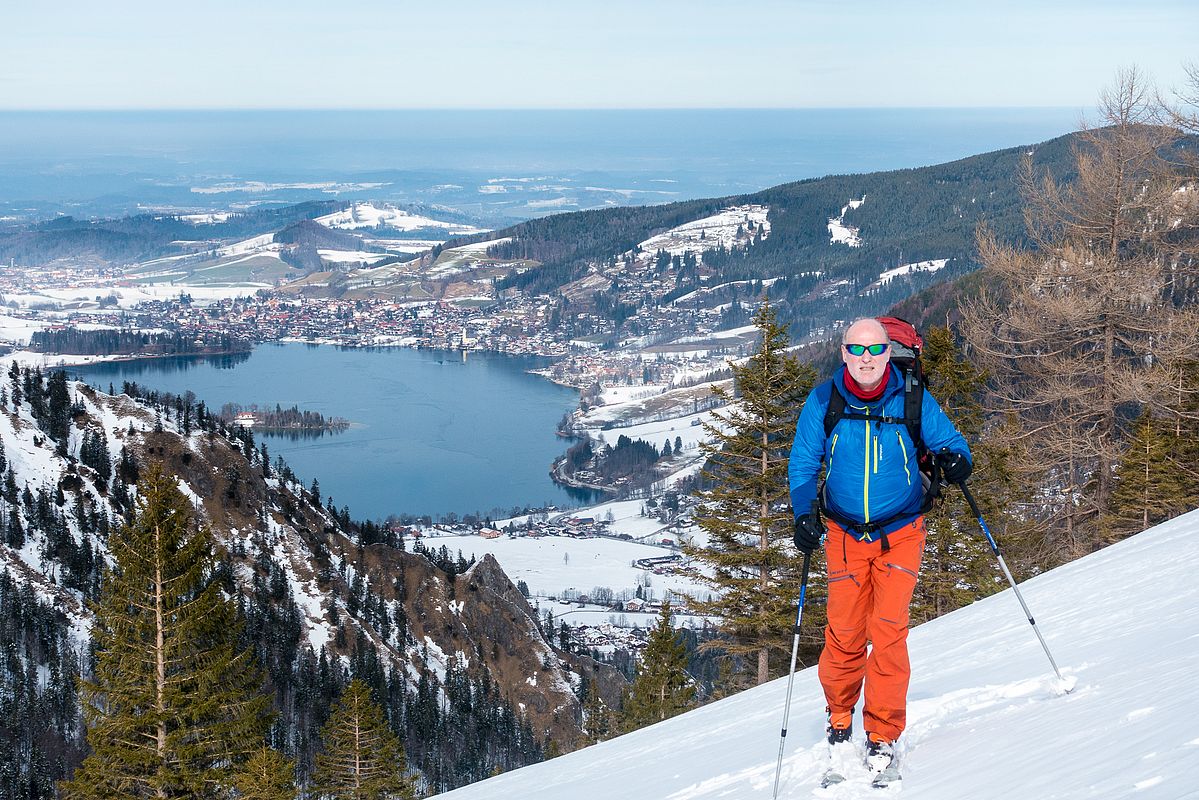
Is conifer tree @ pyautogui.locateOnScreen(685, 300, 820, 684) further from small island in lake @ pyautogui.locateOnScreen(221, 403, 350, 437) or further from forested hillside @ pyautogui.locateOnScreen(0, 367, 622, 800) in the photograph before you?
small island in lake @ pyautogui.locateOnScreen(221, 403, 350, 437)

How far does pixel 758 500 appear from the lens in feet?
45.4

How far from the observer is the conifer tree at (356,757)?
63.8 ft

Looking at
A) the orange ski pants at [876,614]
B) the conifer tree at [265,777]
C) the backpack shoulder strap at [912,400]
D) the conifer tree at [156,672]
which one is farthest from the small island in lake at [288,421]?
the backpack shoulder strap at [912,400]

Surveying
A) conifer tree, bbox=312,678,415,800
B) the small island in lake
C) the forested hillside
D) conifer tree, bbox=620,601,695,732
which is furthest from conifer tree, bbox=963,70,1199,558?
the small island in lake

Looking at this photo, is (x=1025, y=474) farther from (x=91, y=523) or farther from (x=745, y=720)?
(x=91, y=523)

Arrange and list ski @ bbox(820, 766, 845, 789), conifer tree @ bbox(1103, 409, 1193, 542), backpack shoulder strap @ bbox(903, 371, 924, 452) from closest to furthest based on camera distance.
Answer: backpack shoulder strap @ bbox(903, 371, 924, 452)
ski @ bbox(820, 766, 845, 789)
conifer tree @ bbox(1103, 409, 1193, 542)

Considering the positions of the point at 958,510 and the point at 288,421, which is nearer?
the point at 958,510

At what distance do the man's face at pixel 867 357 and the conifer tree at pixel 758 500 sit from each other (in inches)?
345

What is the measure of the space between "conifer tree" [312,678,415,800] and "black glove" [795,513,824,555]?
1604 cm

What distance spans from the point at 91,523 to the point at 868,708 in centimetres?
7345

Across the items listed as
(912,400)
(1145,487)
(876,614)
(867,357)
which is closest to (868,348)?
(867,357)

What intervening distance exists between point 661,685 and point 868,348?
64.0ft

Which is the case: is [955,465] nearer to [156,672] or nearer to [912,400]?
[912,400]

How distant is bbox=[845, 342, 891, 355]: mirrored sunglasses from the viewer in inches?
172
